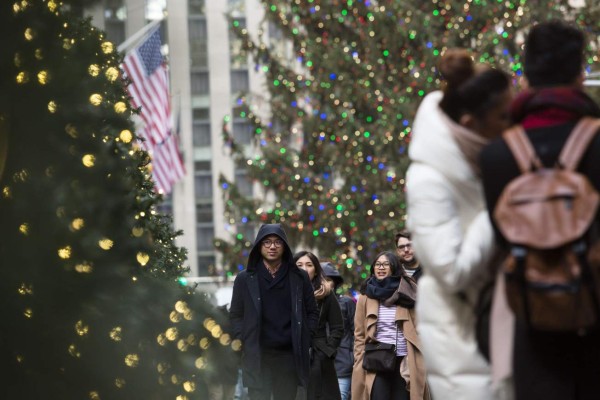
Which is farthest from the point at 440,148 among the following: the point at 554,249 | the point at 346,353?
the point at 346,353

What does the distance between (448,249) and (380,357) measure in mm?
7707

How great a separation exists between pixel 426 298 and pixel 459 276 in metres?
0.26

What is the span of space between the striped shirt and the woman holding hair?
0.64 meters

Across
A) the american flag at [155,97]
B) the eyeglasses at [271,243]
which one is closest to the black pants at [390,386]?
the eyeglasses at [271,243]

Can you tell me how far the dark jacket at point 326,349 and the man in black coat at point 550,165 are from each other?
8399mm

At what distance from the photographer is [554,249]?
4.45 meters

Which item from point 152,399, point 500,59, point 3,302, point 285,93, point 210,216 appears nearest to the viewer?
point 3,302

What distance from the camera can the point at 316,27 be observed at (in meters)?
30.6

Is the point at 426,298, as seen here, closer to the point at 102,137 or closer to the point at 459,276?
the point at 459,276

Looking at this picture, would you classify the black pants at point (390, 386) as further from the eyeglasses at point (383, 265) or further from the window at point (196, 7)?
the window at point (196, 7)

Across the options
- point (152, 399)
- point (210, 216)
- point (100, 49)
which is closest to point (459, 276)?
point (152, 399)

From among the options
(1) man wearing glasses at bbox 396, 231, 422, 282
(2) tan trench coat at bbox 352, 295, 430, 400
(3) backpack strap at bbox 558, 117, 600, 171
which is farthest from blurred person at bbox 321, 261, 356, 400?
(3) backpack strap at bbox 558, 117, 600, 171

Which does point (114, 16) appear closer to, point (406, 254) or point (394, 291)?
point (394, 291)

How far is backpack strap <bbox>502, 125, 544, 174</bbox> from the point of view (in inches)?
181
